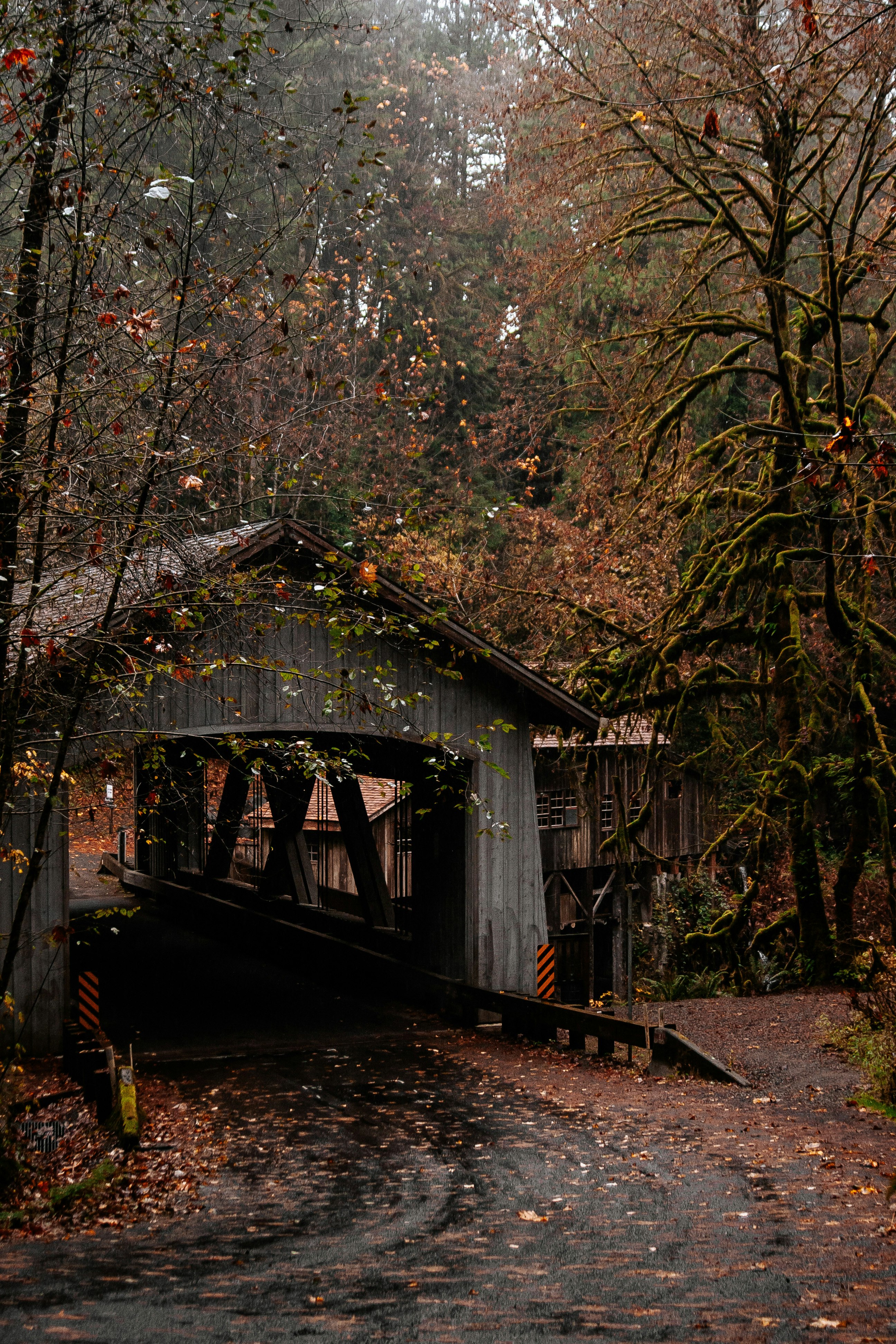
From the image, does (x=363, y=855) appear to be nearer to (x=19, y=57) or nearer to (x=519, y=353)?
(x=19, y=57)

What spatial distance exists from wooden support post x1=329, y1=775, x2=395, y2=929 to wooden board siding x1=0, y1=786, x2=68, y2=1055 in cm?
412

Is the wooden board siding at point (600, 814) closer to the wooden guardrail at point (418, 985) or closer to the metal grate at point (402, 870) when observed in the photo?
the metal grate at point (402, 870)

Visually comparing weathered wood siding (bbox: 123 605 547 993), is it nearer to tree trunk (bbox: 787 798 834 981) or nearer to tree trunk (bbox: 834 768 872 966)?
tree trunk (bbox: 787 798 834 981)

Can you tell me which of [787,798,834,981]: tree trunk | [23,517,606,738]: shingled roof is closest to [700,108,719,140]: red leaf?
[23,517,606,738]: shingled roof

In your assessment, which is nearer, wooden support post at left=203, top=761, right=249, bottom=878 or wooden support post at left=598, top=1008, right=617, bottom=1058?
wooden support post at left=598, top=1008, right=617, bottom=1058

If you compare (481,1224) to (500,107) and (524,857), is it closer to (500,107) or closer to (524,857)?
(524,857)

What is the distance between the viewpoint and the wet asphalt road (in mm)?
4723

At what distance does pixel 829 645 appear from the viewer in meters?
22.4

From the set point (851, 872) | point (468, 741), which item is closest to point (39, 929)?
point (468, 741)

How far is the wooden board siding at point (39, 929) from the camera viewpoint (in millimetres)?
10406

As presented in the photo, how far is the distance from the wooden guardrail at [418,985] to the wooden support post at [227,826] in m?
0.60

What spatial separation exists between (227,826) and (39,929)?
28.1 ft

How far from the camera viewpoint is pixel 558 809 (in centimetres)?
2461

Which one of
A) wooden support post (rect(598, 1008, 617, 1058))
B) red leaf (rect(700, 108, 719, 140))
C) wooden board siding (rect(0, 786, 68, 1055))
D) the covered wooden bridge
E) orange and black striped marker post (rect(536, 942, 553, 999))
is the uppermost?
red leaf (rect(700, 108, 719, 140))
